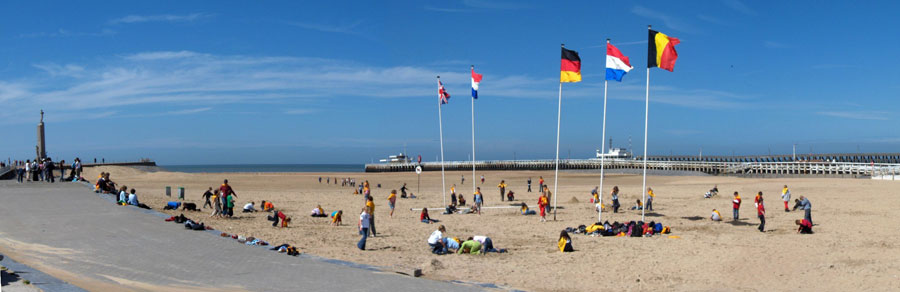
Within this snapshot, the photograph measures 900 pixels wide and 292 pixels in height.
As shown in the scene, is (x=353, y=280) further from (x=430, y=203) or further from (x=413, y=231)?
(x=430, y=203)

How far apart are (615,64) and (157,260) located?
48.7 feet

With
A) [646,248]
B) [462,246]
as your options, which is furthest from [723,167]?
[462,246]

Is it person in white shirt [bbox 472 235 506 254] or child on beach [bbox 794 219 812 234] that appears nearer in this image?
person in white shirt [bbox 472 235 506 254]

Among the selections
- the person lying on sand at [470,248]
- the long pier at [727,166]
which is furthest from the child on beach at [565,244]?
the long pier at [727,166]

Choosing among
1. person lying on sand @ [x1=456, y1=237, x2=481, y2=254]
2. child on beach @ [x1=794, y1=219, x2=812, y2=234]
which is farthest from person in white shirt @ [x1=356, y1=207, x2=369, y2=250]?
child on beach @ [x1=794, y1=219, x2=812, y2=234]

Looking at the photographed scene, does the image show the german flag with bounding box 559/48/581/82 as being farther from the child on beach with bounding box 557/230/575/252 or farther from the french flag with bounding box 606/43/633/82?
the child on beach with bounding box 557/230/575/252

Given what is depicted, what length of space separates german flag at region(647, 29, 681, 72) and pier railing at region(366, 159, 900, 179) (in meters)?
34.2

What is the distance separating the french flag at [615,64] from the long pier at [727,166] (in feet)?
111

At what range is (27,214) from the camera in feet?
62.3

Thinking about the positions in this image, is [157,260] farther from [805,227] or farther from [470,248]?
[805,227]

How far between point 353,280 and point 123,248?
5.68 meters

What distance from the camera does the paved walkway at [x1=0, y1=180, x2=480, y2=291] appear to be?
10.5 m

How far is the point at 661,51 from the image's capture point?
1961 cm

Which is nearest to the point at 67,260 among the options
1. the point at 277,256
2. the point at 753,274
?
the point at 277,256
